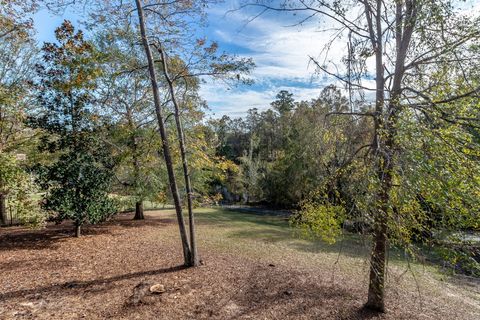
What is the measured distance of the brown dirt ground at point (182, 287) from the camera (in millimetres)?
3771

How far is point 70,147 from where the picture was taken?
705 cm

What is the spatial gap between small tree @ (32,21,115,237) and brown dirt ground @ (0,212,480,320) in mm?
1071

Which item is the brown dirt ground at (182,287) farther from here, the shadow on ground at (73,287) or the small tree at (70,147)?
the small tree at (70,147)

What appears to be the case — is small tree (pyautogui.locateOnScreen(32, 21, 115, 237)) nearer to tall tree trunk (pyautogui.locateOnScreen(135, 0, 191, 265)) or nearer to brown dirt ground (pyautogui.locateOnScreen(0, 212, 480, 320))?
brown dirt ground (pyautogui.locateOnScreen(0, 212, 480, 320))

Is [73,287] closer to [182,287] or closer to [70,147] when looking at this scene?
[182,287]

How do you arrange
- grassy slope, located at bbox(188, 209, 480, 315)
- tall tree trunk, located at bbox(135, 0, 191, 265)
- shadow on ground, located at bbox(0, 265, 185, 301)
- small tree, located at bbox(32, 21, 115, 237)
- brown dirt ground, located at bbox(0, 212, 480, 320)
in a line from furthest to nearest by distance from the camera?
small tree, located at bbox(32, 21, 115, 237), grassy slope, located at bbox(188, 209, 480, 315), tall tree trunk, located at bbox(135, 0, 191, 265), shadow on ground, located at bbox(0, 265, 185, 301), brown dirt ground, located at bbox(0, 212, 480, 320)

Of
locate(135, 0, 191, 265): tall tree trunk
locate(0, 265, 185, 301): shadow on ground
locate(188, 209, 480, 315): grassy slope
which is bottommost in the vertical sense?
locate(188, 209, 480, 315): grassy slope

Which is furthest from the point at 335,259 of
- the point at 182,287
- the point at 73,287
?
the point at 73,287

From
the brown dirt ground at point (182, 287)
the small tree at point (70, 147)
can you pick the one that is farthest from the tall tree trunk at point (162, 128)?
the small tree at point (70, 147)

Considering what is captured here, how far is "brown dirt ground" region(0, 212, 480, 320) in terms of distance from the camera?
3.77 metres

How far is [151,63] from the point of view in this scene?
500cm

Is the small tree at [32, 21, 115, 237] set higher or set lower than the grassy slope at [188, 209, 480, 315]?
higher

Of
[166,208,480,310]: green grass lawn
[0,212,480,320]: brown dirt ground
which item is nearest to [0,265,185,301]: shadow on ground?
[0,212,480,320]: brown dirt ground

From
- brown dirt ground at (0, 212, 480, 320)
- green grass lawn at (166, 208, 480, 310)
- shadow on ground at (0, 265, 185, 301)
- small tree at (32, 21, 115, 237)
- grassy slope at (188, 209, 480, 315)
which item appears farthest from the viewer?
small tree at (32, 21, 115, 237)
